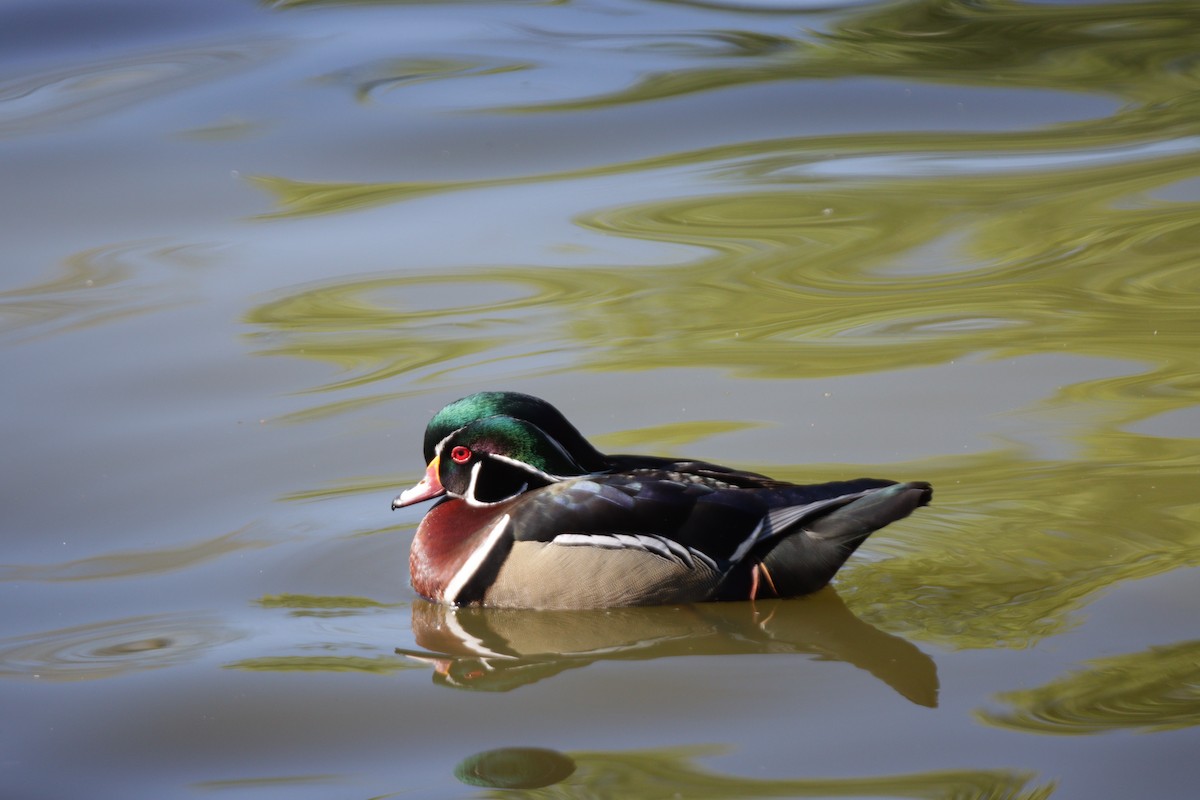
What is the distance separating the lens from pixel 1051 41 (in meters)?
12.6

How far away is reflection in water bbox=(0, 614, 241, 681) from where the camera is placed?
5016 mm

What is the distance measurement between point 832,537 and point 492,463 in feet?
4.14

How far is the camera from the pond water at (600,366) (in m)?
4.54

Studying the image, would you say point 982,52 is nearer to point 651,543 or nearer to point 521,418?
point 521,418

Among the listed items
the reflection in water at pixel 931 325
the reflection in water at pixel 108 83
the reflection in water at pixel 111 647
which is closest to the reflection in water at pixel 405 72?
the reflection in water at pixel 108 83

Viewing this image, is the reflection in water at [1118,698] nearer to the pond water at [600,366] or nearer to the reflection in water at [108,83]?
the pond water at [600,366]

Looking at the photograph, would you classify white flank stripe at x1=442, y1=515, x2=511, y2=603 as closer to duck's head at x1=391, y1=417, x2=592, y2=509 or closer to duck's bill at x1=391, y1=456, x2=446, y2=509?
duck's head at x1=391, y1=417, x2=592, y2=509

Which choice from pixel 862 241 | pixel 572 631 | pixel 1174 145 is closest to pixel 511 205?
pixel 862 241

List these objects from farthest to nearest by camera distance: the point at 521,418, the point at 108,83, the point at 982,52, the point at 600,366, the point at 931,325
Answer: the point at 982,52 < the point at 108,83 < the point at 931,325 < the point at 600,366 < the point at 521,418

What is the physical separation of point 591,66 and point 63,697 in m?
8.52

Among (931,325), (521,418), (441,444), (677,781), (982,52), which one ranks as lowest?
(677,781)

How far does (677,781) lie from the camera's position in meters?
4.18

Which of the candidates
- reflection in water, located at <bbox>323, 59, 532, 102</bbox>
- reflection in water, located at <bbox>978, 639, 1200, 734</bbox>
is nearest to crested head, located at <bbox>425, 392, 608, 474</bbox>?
reflection in water, located at <bbox>978, 639, 1200, 734</bbox>

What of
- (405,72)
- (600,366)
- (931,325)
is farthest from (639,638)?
(405,72)
